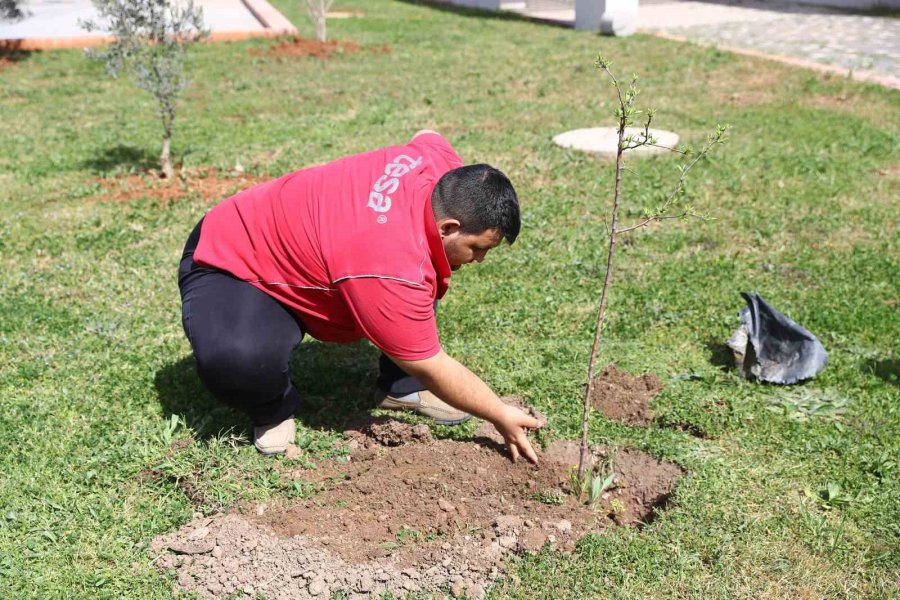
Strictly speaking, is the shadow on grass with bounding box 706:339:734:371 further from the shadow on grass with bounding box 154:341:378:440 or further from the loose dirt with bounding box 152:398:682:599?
the shadow on grass with bounding box 154:341:378:440

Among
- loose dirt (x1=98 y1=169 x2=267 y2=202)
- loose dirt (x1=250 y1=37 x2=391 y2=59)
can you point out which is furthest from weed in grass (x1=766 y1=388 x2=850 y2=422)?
loose dirt (x1=250 y1=37 x2=391 y2=59)

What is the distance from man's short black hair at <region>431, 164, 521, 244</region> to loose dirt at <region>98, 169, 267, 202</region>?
150 inches

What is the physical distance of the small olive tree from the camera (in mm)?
6371

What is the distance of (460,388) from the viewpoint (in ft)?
9.23

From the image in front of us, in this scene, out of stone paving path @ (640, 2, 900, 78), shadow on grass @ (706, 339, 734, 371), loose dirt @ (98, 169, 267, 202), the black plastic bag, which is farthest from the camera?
stone paving path @ (640, 2, 900, 78)

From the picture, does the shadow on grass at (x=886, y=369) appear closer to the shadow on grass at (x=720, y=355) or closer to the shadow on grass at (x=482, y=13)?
the shadow on grass at (x=720, y=355)

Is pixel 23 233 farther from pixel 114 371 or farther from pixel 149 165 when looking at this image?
pixel 114 371

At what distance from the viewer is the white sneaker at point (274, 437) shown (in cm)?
337

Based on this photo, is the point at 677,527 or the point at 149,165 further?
the point at 149,165

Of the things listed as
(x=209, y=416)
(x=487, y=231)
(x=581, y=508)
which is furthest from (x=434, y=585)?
(x=209, y=416)

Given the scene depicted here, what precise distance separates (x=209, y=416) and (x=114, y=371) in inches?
26.6

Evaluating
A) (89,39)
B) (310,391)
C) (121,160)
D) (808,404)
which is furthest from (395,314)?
(89,39)

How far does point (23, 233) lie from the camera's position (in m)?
5.62

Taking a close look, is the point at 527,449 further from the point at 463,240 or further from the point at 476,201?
the point at 476,201
